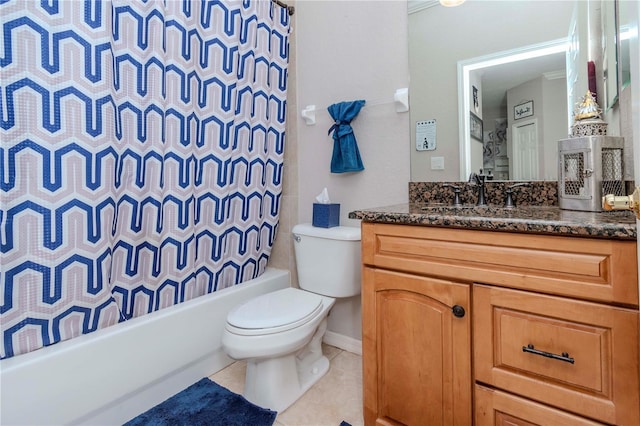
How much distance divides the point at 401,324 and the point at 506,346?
322 mm

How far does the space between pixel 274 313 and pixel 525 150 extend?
127 cm

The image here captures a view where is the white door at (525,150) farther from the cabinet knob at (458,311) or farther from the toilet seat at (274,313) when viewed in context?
the toilet seat at (274,313)

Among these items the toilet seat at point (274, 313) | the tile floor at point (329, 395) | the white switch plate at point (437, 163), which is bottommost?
the tile floor at point (329, 395)

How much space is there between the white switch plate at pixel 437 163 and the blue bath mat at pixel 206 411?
4.32ft

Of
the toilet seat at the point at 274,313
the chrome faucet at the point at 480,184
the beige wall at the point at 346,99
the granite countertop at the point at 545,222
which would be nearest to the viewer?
the granite countertop at the point at 545,222

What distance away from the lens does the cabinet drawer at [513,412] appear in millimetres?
891

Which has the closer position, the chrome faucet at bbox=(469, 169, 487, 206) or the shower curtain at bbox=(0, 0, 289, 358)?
the shower curtain at bbox=(0, 0, 289, 358)

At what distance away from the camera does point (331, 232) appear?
1.71 meters

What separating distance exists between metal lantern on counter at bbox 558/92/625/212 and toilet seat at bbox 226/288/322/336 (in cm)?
106

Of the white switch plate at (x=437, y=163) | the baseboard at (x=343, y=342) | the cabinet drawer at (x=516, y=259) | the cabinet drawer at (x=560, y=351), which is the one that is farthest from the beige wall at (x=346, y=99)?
the cabinet drawer at (x=560, y=351)

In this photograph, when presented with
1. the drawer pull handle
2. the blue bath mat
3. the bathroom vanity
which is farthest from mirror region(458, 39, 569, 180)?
the blue bath mat

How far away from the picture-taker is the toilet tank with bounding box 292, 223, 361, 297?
1.68 metres

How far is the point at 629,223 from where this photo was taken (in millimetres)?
815

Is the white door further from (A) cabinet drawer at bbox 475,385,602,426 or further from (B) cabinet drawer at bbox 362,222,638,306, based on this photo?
(A) cabinet drawer at bbox 475,385,602,426
